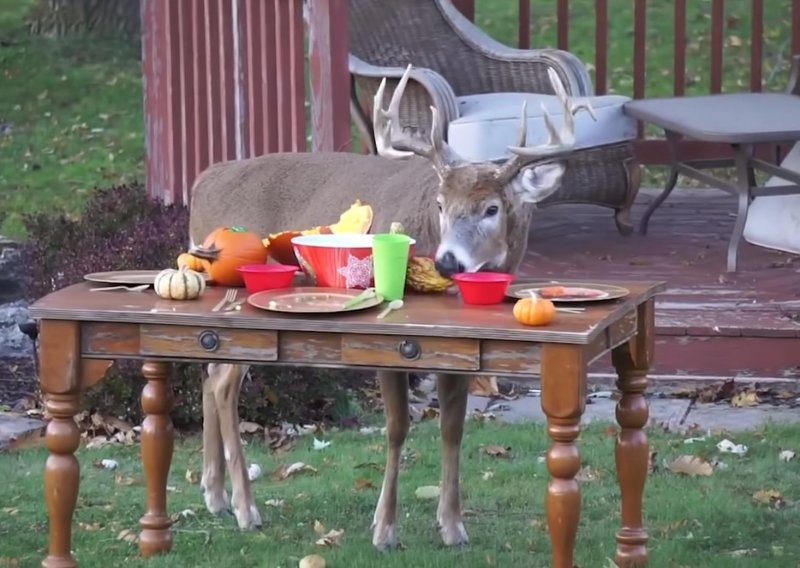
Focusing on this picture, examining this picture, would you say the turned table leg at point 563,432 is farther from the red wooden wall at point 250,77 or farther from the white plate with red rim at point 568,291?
the red wooden wall at point 250,77

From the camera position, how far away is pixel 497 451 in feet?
21.5

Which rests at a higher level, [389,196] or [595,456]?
[389,196]

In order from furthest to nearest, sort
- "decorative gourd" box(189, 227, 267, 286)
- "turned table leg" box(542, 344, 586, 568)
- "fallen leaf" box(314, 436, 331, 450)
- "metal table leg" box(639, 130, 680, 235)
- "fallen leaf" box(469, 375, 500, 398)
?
"metal table leg" box(639, 130, 680, 235), "fallen leaf" box(469, 375, 500, 398), "fallen leaf" box(314, 436, 331, 450), "decorative gourd" box(189, 227, 267, 286), "turned table leg" box(542, 344, 586, 568)

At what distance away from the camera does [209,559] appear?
17.4ft

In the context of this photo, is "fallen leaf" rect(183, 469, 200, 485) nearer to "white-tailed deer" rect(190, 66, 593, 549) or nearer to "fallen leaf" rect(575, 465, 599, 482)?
"white-tailed deer" rect(190, 66, 593, 549)

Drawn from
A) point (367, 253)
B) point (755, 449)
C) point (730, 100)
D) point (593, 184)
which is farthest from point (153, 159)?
point (367, 253)

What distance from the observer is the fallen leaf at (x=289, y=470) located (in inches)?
250

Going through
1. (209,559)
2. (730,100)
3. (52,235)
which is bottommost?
(209,559)

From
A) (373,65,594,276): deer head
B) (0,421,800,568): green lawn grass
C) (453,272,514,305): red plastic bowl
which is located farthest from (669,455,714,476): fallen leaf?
(453,272,514,305): red plastic bowl

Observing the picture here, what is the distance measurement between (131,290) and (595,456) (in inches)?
87.2

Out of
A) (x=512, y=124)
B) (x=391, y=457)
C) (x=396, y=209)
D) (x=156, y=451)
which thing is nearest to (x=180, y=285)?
(x=156, y=451)

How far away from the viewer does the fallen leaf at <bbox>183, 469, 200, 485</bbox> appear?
6.30 meters

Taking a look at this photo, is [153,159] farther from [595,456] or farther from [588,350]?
[588,350]

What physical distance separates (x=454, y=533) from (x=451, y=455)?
25 cm
